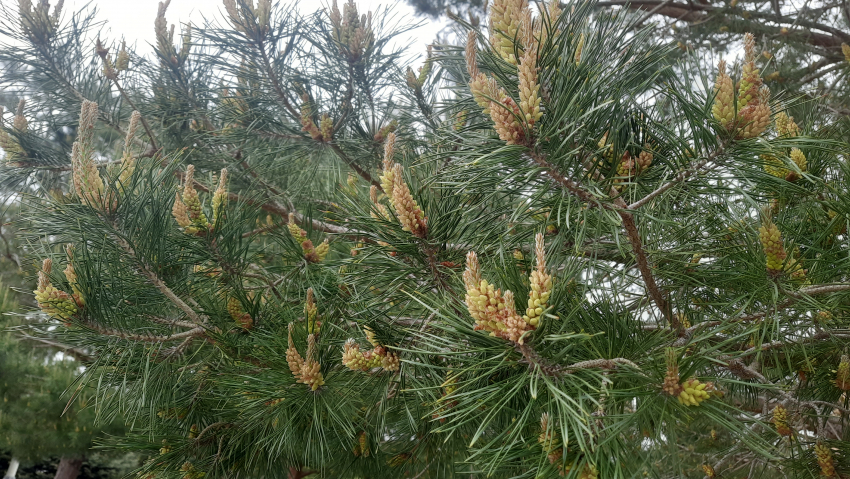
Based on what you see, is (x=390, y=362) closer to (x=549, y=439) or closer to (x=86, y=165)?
(x=549, y=439)

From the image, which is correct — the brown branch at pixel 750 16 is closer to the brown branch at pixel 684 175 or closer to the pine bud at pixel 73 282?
the brown branch at pixel 684 175

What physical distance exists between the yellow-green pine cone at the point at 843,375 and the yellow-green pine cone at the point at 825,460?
0.30ft

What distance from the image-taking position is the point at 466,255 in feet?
2.23

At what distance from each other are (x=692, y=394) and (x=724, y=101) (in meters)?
0.26

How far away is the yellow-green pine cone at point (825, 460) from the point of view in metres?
0.76

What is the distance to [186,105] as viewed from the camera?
4.81ft

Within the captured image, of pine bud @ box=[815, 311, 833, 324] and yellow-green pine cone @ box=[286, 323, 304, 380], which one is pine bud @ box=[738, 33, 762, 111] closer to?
pine bud @ box=[815, 311, 833, 324]

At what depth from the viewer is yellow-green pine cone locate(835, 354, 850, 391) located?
2.42ft

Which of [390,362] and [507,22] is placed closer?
[507,22]

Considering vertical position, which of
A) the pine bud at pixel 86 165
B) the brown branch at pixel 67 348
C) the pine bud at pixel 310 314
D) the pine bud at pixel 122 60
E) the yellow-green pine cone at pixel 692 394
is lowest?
the brown branch at pixel 67 348

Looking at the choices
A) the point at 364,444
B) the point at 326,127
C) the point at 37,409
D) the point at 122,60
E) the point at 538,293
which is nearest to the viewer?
the point at 538,293

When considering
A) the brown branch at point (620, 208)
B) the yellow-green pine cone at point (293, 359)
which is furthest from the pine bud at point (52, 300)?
the brown branch at point (620, 208)

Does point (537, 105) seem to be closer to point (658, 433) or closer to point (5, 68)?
point (658, 433)

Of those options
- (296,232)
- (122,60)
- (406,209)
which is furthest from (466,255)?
(122,60)
